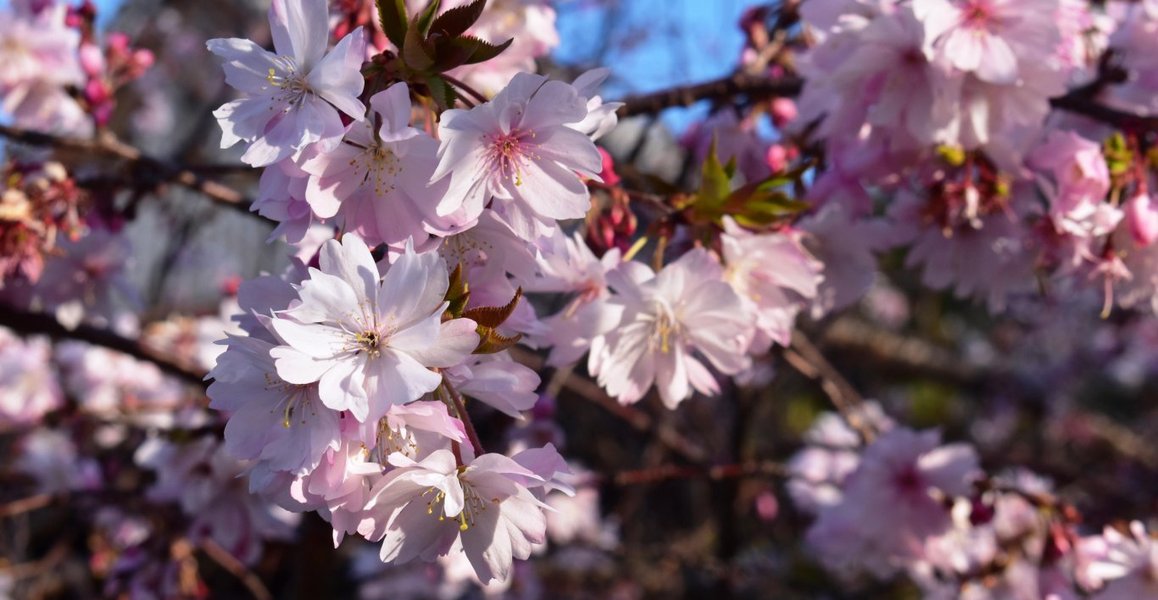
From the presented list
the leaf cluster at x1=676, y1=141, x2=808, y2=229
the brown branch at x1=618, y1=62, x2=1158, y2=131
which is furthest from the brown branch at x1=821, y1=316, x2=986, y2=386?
the leaf cluster at x1=676, y1=141, x2=808, y2=229

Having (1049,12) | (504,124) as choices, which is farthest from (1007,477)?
(504,124)

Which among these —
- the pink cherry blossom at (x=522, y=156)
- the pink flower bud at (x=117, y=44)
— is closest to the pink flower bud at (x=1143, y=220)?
the pink cherry blossom at (x=522, y=156)

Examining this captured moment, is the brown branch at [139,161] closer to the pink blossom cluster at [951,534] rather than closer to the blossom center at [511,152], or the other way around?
the blossom center at [511,152]

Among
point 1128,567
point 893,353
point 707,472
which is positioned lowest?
point 893,353

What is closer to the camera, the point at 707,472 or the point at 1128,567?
the point at 1128,567

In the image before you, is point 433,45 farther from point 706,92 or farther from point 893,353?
point 893,353

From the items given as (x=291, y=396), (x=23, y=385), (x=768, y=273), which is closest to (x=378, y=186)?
(x=291, y=396)
